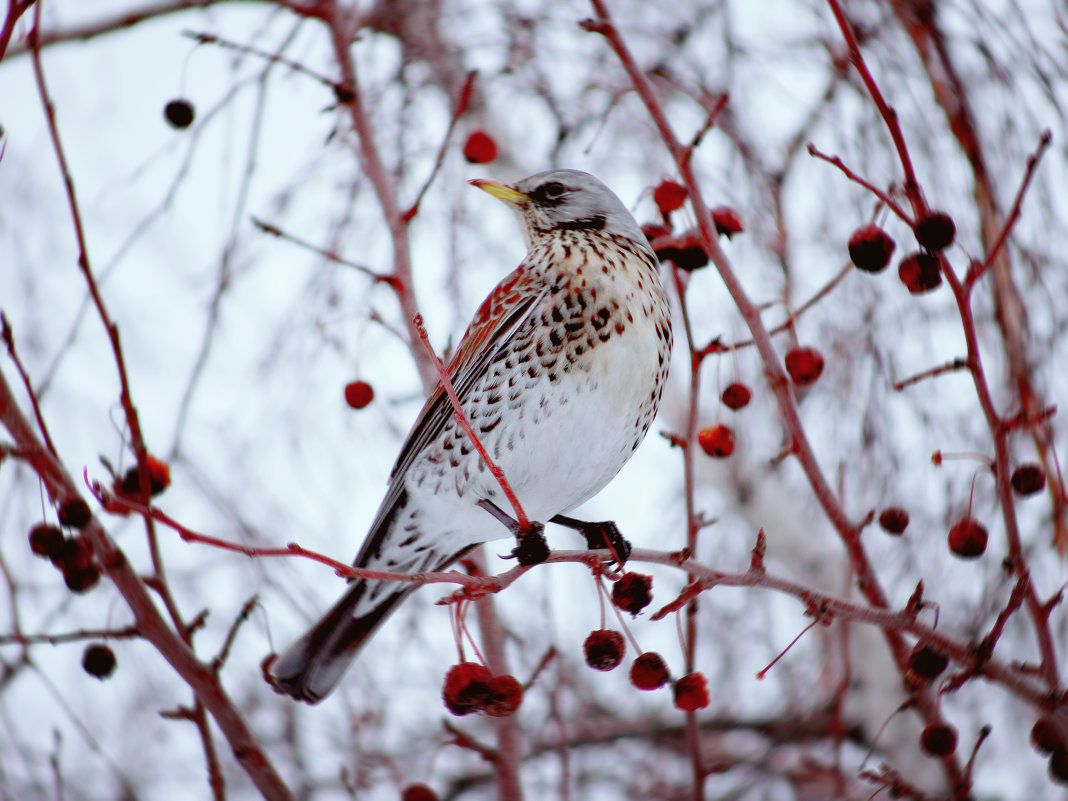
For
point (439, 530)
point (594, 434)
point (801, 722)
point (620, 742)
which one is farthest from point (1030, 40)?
point (620, 742)

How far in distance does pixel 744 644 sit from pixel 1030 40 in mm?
2406

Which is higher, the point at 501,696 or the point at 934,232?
the point at 934,232

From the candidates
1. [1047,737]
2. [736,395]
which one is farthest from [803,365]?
[1047,737]

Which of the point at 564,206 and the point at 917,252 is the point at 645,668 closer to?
the point at 917,252

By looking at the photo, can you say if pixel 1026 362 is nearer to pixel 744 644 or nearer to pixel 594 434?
pixel 594 434

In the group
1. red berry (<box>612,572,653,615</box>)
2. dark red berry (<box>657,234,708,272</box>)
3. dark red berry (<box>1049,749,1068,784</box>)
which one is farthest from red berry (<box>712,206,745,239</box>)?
dark red berry (<box>1049,749,1068,784</box>)

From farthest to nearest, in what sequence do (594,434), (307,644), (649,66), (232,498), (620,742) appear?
(620,742), (232,498), (649,66), (307,644), (594,434)

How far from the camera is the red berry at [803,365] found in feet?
6.62

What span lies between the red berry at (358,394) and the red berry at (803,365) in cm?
93

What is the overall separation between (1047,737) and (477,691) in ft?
3.07

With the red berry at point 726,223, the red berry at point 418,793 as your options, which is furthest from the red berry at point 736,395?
the red berry at point 418,793

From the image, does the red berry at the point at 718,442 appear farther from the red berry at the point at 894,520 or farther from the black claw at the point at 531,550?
the black claw at the point at 531,550

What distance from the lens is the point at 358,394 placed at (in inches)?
92.7

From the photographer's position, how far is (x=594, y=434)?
209 centimetres
